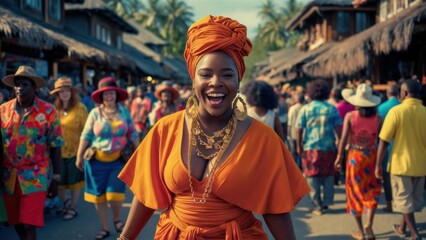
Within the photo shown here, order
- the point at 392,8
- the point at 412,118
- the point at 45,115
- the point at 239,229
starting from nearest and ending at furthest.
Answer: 1. the point at 239,229
2. the point at 45,115
3. the point at 412,118
4. the point at 392,8

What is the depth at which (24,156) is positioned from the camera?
452 centimetres

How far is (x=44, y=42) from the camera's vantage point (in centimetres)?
996

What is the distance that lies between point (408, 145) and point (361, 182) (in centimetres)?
77

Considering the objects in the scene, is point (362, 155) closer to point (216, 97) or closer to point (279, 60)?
point (216, 97)

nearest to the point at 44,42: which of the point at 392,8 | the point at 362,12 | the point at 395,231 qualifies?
the point at 395,231

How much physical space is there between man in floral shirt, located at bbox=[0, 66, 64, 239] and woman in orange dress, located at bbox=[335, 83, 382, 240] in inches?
146

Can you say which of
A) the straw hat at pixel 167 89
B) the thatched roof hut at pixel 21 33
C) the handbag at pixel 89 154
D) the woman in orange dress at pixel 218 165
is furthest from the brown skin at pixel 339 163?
the thatched roof hut at pixel 21 33

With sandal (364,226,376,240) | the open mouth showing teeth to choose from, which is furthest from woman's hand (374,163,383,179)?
the open mouth showing teeth

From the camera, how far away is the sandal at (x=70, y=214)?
635cm

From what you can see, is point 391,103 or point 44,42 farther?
point 44,42

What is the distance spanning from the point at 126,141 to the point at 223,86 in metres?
3.50

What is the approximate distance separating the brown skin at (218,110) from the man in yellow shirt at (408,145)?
333 centimetres

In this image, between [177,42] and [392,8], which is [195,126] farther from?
[177,42]

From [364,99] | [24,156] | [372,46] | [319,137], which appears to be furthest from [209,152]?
[372,46]
